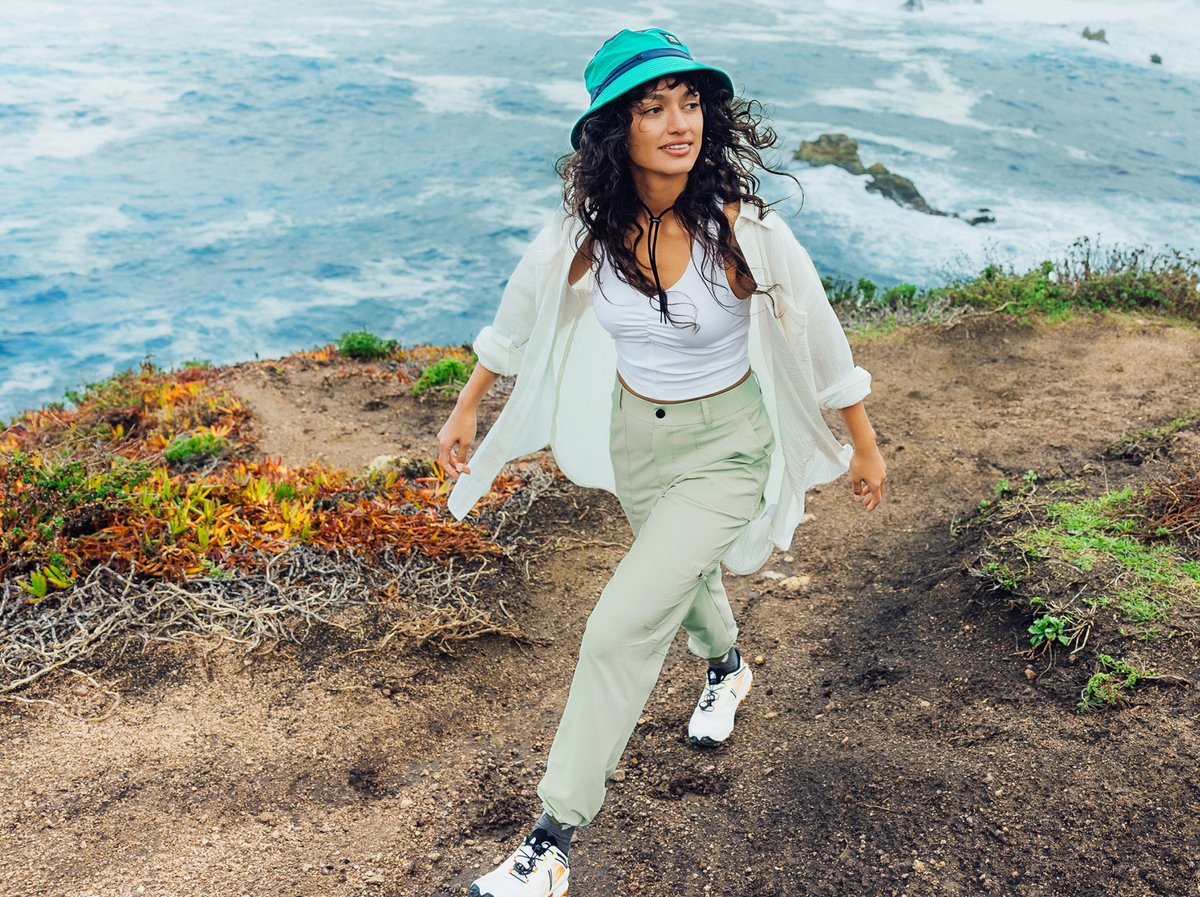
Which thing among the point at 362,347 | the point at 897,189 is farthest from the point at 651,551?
the point at 897,189

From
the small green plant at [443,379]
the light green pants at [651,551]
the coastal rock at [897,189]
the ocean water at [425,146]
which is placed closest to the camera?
the light green pants at [651,551]

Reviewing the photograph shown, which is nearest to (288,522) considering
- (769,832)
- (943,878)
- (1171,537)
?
(769,832)

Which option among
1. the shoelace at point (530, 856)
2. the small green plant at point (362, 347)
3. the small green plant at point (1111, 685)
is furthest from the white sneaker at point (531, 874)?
the small green plant at point (362, 347)

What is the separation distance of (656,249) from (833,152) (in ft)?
60.1

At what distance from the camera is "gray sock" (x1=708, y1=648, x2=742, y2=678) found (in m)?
3.87

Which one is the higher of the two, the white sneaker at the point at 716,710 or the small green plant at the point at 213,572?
the small green plant at the point at 213,572

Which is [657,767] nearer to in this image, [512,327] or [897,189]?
[512,327]

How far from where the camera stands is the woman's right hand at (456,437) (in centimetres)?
Result: 341

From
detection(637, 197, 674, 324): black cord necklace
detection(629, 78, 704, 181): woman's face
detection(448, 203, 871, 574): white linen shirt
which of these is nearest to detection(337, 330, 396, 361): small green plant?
detection(448, 203, 871, 574): white linen shirt

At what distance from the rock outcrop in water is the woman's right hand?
636 inches

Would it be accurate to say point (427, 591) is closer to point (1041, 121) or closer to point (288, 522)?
point (288, 522)

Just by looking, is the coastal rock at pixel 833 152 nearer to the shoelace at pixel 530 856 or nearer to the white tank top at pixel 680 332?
the white tank top at pixel 680 332

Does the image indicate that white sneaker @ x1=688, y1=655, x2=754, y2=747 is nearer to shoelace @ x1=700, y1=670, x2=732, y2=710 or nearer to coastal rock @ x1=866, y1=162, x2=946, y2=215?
shoelace @ x1=700, y1=670, x2=732, y2=710

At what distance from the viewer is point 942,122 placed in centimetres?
2247
